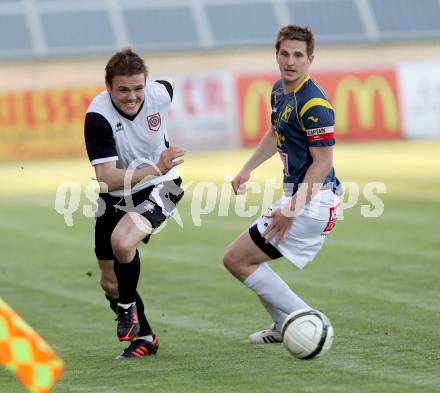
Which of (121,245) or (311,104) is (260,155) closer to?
(311,104)

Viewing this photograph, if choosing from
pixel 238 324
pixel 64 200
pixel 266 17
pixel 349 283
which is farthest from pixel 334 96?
pixel 238 324

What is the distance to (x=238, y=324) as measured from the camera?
31.5 feet

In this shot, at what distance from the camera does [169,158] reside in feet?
26.0

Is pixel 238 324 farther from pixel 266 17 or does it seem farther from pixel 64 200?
pixel 266 17

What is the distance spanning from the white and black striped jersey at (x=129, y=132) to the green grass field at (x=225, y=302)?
136 cm

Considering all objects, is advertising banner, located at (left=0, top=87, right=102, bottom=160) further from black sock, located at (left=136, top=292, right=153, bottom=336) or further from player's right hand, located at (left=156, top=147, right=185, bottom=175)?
player's right hand, located at (left=156, top=147, right=185, bottom=175)

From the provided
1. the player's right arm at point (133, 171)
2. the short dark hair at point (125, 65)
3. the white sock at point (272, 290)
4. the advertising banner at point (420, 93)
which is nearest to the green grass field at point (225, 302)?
the white sock at point (272, 290)

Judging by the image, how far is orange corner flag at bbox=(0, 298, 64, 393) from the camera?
17.3ft

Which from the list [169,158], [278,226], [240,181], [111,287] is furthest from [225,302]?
[169,158]

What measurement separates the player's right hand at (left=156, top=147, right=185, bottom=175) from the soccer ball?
125 cm

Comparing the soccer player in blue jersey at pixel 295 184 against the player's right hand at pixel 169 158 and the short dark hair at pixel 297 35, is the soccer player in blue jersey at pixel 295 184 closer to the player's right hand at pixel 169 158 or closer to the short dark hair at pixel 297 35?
the short dark hair at pixel 297 35

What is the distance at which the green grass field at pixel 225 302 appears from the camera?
7.54 meters

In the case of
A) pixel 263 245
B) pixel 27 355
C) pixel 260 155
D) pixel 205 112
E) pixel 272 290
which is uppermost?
pixel 260 155

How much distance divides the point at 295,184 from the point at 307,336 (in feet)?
3.31
